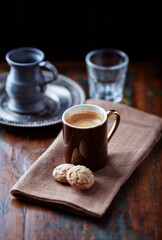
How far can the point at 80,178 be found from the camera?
98cm

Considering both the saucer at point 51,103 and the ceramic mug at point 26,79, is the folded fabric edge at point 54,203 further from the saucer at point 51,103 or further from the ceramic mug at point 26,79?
the ceramic mug at point 26,79

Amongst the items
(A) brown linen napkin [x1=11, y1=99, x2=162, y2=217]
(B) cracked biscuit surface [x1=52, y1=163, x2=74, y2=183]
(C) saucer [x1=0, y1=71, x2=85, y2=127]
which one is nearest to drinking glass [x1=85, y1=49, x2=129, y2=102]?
(C) saucer [x1=0, y1=71, x2=85, y2=127]

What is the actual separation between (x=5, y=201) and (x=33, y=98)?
0.45m

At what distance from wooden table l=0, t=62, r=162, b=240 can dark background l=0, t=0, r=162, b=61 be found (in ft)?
2.03

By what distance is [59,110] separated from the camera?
4.58 feet

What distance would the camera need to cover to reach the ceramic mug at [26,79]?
129 centimetres

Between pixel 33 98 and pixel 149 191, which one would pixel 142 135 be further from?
pixel 33 98

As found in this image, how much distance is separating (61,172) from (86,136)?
0.40 ft

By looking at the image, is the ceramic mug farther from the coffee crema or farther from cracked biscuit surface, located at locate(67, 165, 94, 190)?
cracked biscuit surface, located at locate(67, 165, 94, 190)

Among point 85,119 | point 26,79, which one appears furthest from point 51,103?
point 85,119

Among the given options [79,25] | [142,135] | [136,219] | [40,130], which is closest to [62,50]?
[79,25]

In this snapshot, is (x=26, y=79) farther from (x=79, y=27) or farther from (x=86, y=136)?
(x=79, y=27)

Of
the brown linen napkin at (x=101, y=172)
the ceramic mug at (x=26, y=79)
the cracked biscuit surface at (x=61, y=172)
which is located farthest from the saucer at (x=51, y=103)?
the cracked biscuit surface at (x=61, y=172)

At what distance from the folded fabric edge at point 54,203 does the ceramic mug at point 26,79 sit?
0.43m
